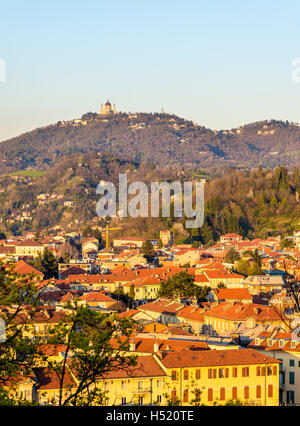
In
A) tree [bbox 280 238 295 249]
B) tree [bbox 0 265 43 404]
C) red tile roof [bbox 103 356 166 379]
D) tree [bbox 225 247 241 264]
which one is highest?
tree [bbox 0 265 43 404]

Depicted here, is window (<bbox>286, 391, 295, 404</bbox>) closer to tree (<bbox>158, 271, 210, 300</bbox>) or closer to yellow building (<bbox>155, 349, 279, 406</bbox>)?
yellow building (<bbox>155, 349, 279, 406</bbox>)

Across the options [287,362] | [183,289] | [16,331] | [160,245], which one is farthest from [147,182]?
[16,331]

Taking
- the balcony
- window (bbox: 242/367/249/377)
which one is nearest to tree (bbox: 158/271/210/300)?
window (bbox: 242/367/249/377)

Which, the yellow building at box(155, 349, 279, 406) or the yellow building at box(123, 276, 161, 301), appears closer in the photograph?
the yellow building at box(155, 349, 279, 406)

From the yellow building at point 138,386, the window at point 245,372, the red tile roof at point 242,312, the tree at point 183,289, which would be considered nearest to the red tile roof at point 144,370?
the yellow building at point 138,386

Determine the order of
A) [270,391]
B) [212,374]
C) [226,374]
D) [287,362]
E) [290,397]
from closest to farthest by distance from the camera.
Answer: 1. [212,374]
2. [226,374]
3. [270,391]
4. [290,397]
5. [287,362]

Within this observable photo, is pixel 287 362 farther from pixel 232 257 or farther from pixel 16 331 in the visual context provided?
pixel 232 257

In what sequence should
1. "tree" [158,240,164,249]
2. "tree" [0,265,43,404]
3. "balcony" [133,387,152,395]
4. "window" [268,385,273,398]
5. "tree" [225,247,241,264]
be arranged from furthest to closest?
"tree" [158,240,164,249] → "tree" [225,247,241,264] → "window" [268,385,273,398] → "balcony" [133,387,152,395] → "tree" [0,265,43,404]

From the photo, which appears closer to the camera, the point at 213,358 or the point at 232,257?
the point at 213,358

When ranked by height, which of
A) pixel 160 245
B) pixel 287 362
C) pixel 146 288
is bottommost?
pixel 160 245

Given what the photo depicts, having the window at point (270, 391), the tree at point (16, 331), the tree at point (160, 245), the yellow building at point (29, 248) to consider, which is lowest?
the yellow building at point (29, 248)

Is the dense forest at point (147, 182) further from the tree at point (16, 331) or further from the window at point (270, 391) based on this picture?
the tree at point (16, 331)
